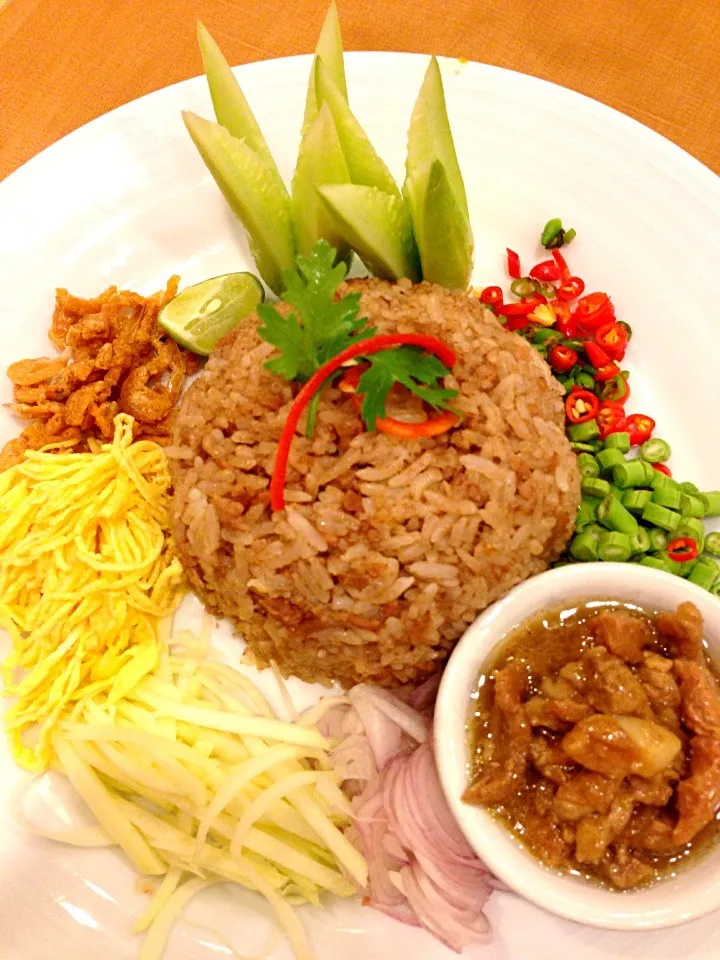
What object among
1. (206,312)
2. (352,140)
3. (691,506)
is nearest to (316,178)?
(352,140)

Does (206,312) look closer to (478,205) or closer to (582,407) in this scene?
(478,205)

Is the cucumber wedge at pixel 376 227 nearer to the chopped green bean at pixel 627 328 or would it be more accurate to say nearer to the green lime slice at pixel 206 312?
the green lime slice at pixel 206 312

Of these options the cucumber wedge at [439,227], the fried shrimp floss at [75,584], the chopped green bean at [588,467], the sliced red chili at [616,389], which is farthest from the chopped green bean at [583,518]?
the fried shrimp floss at [75,584]

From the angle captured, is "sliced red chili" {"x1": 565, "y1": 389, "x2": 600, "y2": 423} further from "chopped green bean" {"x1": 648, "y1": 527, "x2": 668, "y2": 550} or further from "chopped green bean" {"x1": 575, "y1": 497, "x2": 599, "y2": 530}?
"chopped green bean" {"x1": 648, "y1": 527, "x2": 668, "y2": 550}

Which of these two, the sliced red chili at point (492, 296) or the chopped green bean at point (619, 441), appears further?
the sliced red chili at point (492, 296)

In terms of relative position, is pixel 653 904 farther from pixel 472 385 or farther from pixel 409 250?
pixel 409 250

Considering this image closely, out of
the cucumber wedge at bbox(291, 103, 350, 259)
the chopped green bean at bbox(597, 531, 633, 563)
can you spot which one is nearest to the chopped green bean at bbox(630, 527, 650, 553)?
the chopped green bean at bbox(597, 531, 633, 563)

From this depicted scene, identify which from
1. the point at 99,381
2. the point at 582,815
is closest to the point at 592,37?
the point at 99,381
